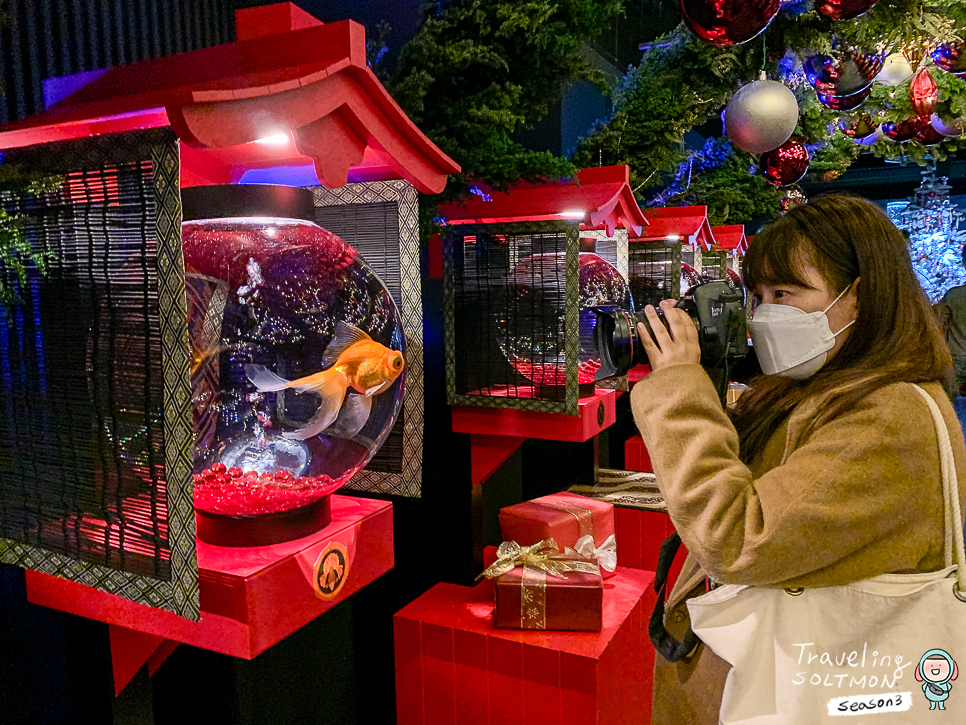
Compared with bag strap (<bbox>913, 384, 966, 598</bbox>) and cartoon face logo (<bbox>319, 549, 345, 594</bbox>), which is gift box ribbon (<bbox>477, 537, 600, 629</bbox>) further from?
bag strap (<bbox>913, 384, 966, 598</bbox>)

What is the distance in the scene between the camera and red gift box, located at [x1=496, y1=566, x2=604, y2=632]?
7.07 feet

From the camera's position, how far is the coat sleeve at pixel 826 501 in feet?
3.52

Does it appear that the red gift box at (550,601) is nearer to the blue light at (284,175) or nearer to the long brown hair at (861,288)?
the long brown hair at (861,288)

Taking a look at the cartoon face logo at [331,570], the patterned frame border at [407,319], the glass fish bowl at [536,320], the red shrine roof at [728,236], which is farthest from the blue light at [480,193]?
the red shrine roof at [728,236]

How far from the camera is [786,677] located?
1.14m

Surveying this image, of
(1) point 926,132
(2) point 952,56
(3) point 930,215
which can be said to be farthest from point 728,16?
(3) point 930,215

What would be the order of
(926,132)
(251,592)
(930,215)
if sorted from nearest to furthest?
(251,592), (926,132), (930,215)

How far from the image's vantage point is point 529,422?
2354 mm

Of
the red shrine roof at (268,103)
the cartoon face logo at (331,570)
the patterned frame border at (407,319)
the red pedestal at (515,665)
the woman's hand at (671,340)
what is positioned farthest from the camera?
the red pedestal at (515,665)

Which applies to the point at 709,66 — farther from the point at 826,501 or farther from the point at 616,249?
the point at 826,501

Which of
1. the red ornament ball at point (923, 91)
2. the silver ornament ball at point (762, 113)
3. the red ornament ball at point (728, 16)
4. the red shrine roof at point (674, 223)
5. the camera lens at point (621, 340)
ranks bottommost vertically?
the camera lens at point (621, 340)

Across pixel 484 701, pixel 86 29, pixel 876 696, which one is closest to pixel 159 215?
pixel 86 29

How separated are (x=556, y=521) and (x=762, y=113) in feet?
6.63

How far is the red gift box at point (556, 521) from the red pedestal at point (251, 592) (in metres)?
1.28
